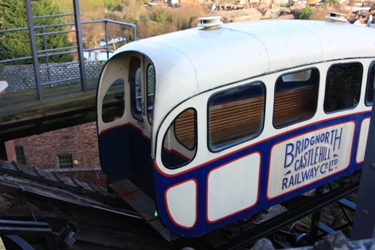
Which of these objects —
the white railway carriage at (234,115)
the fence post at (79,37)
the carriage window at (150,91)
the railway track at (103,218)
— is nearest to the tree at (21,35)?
the fence post at (79,37)

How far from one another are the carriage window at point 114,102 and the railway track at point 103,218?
125 cm

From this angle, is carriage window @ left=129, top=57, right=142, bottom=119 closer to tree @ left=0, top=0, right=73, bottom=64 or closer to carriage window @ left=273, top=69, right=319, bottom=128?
carriage window @ left=273, top=69, right=319, bottom=128

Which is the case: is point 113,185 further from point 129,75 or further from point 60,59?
point 60,59

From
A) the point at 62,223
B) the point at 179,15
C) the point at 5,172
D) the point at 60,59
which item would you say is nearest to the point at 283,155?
the point at 62,223

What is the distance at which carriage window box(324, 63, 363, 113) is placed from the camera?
5070mm

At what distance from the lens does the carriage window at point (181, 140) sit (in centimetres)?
416

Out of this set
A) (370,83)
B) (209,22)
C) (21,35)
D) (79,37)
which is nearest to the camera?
(209,22)

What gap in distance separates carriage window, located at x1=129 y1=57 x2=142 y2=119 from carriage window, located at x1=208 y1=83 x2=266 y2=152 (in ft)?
4.33

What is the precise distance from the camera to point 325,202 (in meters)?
5.84

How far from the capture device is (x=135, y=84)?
17.1 feet

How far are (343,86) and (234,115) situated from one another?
1.69 meters

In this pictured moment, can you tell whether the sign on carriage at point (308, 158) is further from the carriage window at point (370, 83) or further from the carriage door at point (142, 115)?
the carriage door at point (142, 115)

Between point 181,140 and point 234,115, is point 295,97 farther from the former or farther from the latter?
point 181,140

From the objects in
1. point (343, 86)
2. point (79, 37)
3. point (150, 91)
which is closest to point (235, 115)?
point (150, 91)
